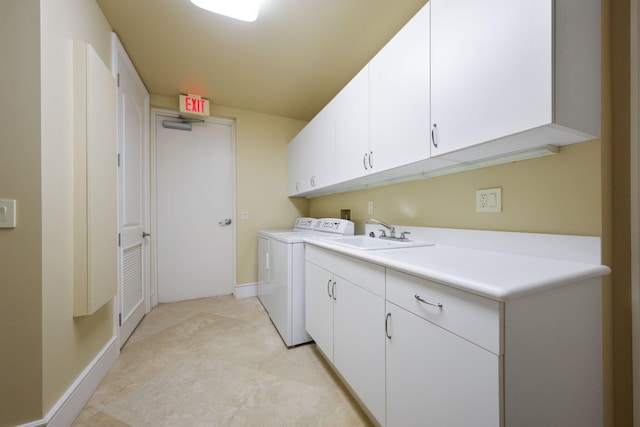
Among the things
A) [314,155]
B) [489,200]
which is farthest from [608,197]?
[314,155]

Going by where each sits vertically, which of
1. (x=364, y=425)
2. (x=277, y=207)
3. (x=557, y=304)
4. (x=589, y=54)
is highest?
(x=589, y=54)

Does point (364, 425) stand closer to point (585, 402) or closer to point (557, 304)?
point (585, 402)

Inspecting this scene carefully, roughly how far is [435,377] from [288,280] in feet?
4.15

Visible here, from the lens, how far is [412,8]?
151cm

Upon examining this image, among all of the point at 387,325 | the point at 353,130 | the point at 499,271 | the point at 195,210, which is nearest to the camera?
the point at 499,271

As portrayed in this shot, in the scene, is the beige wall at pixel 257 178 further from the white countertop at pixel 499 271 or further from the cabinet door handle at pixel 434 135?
the cabinet door handle at pixel 434 135

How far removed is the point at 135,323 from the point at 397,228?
2.51 meters

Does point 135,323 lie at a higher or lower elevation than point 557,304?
lower

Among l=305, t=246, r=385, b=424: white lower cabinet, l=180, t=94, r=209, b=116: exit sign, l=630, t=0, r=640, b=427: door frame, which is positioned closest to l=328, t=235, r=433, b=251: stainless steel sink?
l=305, t=246, r=385, b=424: white lower cabinet

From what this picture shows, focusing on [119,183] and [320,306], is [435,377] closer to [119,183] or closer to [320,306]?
[320,306]

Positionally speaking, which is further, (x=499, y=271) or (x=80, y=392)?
(x=80, y=392)

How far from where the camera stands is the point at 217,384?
148 centimetres

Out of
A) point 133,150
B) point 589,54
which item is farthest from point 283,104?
point 589,54

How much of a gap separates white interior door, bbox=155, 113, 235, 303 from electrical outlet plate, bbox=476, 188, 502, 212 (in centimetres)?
269
